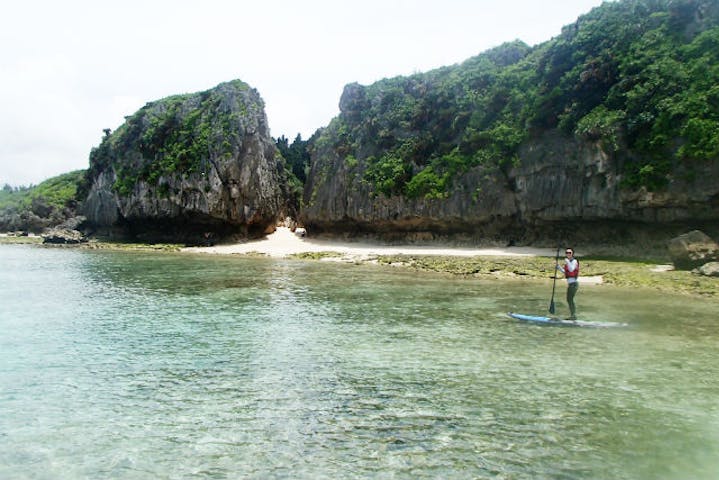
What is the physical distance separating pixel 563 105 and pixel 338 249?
24.3m

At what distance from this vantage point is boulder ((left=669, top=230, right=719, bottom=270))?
27.0 metres

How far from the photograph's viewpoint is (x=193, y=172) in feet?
199

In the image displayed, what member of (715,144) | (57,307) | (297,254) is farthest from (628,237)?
(57,307)

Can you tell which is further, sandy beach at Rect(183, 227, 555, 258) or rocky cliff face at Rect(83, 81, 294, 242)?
rocky cliff face at Rect(83, 81, 294, 242)

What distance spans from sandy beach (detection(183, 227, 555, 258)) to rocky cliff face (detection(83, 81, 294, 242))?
428 centimetres

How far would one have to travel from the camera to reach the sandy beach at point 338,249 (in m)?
41.3

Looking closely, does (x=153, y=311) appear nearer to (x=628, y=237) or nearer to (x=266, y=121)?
(x=628, y=237)

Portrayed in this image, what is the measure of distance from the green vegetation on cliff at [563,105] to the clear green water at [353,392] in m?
18.7

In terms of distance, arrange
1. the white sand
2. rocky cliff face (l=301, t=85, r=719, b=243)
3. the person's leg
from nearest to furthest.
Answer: the person's leg → rocky cliff face (l=301, t=85, r=719, b=243) → the white sand

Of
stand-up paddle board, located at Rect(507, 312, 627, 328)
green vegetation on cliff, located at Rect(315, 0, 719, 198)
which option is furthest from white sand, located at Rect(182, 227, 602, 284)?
stand-up paddle board, located at Rect(507, 312, 627, 328)

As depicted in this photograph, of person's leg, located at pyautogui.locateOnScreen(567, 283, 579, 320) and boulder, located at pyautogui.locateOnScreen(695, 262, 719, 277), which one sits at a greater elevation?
boulder, located at pyautogui.locateOnScreen(695, 262, 719, 277)

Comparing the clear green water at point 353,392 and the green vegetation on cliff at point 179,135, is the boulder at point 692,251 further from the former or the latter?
the green vegetation on cliff at point 179,135

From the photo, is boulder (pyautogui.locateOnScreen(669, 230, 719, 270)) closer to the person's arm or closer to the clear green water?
the clear green water

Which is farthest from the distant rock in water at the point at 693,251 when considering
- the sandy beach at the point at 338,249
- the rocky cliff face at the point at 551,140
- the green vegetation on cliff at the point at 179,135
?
the green vegetation on cliff at the point at 179,135
